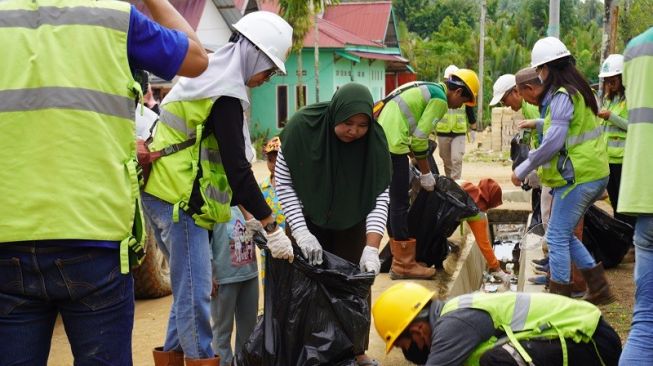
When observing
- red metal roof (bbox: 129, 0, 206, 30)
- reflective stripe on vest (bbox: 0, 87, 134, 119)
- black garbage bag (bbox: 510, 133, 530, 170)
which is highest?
red metal roof (bbox: 129, 0, 206, 30)

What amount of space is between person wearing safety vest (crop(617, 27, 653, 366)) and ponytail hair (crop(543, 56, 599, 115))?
2323 mm

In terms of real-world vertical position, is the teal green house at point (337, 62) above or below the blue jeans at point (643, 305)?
above

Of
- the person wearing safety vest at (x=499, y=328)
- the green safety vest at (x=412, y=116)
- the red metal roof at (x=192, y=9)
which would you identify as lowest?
the person wearing safety vest at (x=499, y=328)

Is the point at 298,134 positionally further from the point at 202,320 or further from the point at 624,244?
the point at 624,244

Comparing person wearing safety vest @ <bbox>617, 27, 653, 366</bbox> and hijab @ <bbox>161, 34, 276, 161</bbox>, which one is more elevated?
hijab @ <bbox>161, 34, 276, 161</bbox>

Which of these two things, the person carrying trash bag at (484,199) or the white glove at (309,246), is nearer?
the white glove at (309,246)

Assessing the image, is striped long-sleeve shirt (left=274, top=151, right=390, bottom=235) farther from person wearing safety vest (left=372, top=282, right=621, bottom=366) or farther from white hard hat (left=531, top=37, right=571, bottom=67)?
white hard hat (left=531, top=37, right=571, bottom=67)

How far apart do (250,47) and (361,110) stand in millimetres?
682

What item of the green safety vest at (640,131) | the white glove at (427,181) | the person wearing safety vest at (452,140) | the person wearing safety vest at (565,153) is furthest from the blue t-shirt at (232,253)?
the person wearing safety vest at (452,140)

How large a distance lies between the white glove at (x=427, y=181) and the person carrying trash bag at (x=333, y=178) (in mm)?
2648

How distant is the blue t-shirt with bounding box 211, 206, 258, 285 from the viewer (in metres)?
4.56

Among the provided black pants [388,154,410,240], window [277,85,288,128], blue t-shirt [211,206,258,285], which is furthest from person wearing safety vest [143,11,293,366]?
window [277,85,288,128]

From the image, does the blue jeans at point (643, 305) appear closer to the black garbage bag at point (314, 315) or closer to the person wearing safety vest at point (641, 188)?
the person wearing safety vest at point (641, 188)

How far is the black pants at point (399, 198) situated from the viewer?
6895mm
